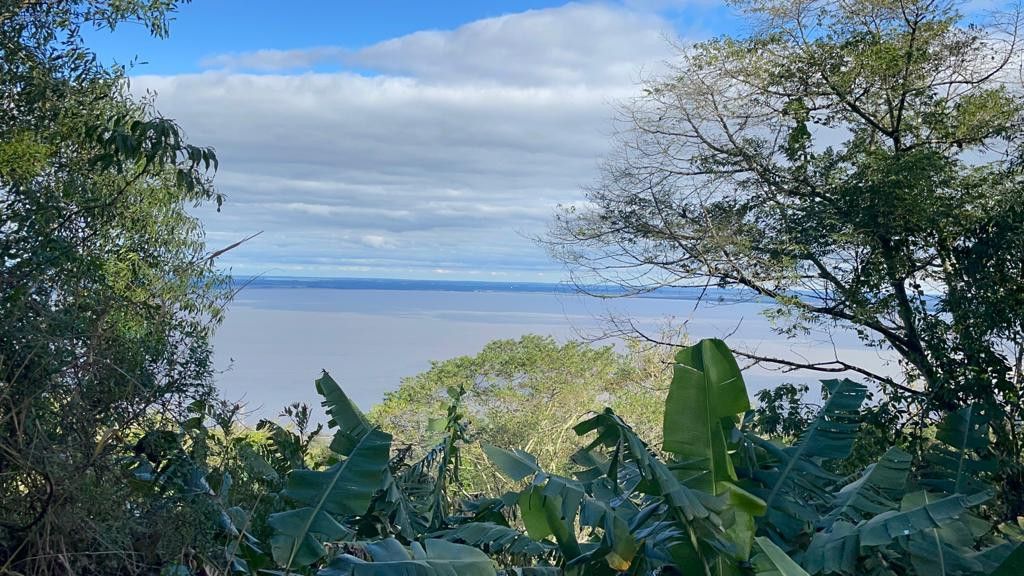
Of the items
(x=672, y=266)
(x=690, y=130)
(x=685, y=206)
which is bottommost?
(x=672, y=266)

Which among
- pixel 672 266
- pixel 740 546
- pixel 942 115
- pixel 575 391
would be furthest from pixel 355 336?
pixel 740 546

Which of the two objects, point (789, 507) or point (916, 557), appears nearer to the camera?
point (916, 557)

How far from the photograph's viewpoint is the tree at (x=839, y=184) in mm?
8648

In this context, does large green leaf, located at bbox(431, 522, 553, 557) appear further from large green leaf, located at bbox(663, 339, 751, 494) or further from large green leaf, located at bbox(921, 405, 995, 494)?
large green leaf, located at bbox(921, 405, 995, 494)

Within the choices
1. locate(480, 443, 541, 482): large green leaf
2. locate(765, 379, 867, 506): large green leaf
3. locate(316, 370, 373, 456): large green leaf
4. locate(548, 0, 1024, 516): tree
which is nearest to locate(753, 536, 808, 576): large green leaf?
locate(765, 379, 867, 506): large green leaf

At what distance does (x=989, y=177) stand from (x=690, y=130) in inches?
159

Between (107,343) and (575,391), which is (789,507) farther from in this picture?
(575,391)

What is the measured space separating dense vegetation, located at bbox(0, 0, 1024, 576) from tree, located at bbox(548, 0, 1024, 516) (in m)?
0.04

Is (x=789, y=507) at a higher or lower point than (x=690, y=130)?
lower

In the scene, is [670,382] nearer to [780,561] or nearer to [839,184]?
[780,561]

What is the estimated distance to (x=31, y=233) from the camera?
13.9 ft

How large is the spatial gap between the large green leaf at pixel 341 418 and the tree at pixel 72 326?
0.77 metres

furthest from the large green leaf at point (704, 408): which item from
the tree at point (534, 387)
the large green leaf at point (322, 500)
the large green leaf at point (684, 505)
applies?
the tree at point (534, 387)

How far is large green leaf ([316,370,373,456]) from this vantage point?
3.96 m
